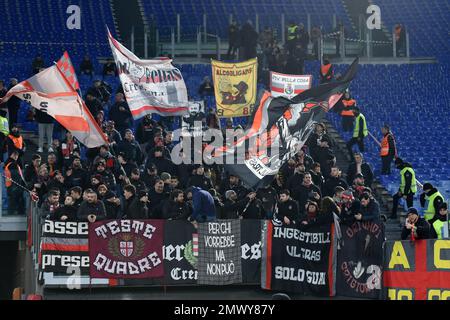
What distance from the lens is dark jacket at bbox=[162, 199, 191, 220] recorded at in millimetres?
20828

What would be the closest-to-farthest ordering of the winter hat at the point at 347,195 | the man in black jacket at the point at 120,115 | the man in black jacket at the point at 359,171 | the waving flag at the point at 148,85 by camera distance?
the winter hat at the point at 347,195, the man in black jacket at the point at 359,171, the waving flag at the point at 148,85, the man in black jacket at the point at 120,115

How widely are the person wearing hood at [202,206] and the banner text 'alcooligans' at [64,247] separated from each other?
192cm

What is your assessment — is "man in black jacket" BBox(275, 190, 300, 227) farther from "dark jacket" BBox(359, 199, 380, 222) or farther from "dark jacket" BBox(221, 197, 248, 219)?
"dark jacket" BBox(359, 199, 380, 222)

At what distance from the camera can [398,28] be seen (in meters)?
35.3

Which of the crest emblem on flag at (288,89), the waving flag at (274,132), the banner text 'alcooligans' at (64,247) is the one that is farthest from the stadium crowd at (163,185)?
the crest emblem on flag at (288,89)

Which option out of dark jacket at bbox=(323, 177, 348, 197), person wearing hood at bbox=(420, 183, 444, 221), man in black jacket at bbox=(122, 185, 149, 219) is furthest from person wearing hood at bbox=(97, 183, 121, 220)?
person wearing hood at bbox=(420, 183, 444, 221)

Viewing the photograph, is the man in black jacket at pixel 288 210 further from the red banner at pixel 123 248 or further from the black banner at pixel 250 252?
the red banner at pixel 123 248

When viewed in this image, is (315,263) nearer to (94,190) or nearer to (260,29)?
(94,190)

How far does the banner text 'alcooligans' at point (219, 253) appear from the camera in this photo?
2086 cm

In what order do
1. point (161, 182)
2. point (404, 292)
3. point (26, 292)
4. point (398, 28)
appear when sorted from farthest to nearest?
point (398, 28) → point (26, 292) → point (161, 182) → point (404, 292)

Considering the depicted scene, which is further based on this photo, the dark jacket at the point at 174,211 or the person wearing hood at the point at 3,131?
the person wearing hood at the point at 3,131

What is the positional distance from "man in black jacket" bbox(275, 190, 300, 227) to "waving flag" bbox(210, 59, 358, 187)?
53cm
